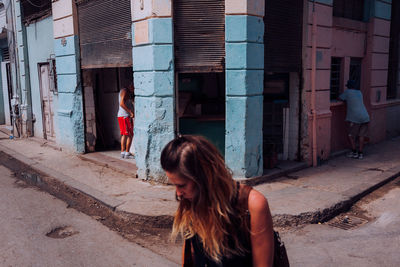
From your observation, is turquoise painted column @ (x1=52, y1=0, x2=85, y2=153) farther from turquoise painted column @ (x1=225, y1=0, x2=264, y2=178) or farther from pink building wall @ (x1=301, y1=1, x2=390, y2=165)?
pink building wall @ (x1=301, y1=1, x2=390, y2=165)

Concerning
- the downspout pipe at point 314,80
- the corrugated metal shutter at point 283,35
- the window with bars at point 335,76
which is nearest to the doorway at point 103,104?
the corrugated metal shutter at point 283,35

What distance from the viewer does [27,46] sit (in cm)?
1161

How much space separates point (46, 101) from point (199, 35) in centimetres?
662

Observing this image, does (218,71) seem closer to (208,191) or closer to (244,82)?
(244,82)

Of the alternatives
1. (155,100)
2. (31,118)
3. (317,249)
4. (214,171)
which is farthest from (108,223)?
(31,118)

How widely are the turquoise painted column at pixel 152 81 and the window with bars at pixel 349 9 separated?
15.0ft

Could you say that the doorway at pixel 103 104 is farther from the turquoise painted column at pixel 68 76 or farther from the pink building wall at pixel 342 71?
the pink building wall at pixel 342 71

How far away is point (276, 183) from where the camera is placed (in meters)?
6.58

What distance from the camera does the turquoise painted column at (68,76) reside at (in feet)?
28.8

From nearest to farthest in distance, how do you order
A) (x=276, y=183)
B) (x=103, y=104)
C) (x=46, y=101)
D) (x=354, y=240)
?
(x=354, y=240) → (x=276, y=183) → (x=103, y=104) → (x=46, y=101)

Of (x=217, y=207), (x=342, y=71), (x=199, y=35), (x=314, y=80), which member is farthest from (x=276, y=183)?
(x=217, y=207)

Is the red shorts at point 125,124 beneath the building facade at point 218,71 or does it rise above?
beneath

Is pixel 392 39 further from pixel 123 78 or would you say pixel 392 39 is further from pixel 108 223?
pixel 108 223

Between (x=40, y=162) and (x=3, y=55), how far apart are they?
9.21m
